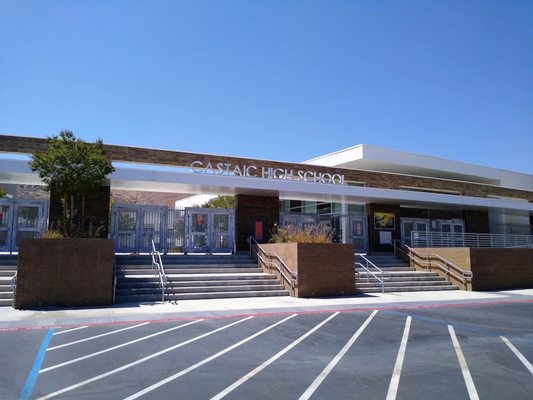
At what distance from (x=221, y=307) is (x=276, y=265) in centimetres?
475

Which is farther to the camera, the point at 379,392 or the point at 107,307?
the point at 107,307

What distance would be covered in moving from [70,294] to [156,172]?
22.9 ft

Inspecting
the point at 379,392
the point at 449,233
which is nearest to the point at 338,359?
the point at 379,392

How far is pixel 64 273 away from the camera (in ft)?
42.7

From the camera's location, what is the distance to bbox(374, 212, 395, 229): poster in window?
83.7 ft

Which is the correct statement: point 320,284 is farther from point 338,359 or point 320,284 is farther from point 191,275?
point 338,359

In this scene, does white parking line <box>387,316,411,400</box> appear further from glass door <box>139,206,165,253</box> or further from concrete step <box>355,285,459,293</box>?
glass door <box>139,206,165,253</box>

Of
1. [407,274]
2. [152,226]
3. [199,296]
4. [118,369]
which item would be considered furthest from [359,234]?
[118,369]

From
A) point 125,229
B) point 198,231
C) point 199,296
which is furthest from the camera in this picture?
point 198,231

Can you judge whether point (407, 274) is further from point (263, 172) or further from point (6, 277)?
point (6, 277)

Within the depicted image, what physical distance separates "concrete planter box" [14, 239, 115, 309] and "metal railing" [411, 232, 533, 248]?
18.2 meters

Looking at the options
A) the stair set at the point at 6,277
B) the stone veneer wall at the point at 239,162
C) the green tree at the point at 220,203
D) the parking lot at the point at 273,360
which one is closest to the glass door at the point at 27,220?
the stair set at the point at 6,277

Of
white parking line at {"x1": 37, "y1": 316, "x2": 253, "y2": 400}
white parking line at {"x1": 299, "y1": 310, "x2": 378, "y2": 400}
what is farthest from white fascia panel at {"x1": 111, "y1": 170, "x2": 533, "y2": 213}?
white parking line at {"x1": 299, "y1": 310, "x2": 378, "y2": 400}

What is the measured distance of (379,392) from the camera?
542 centimetres
